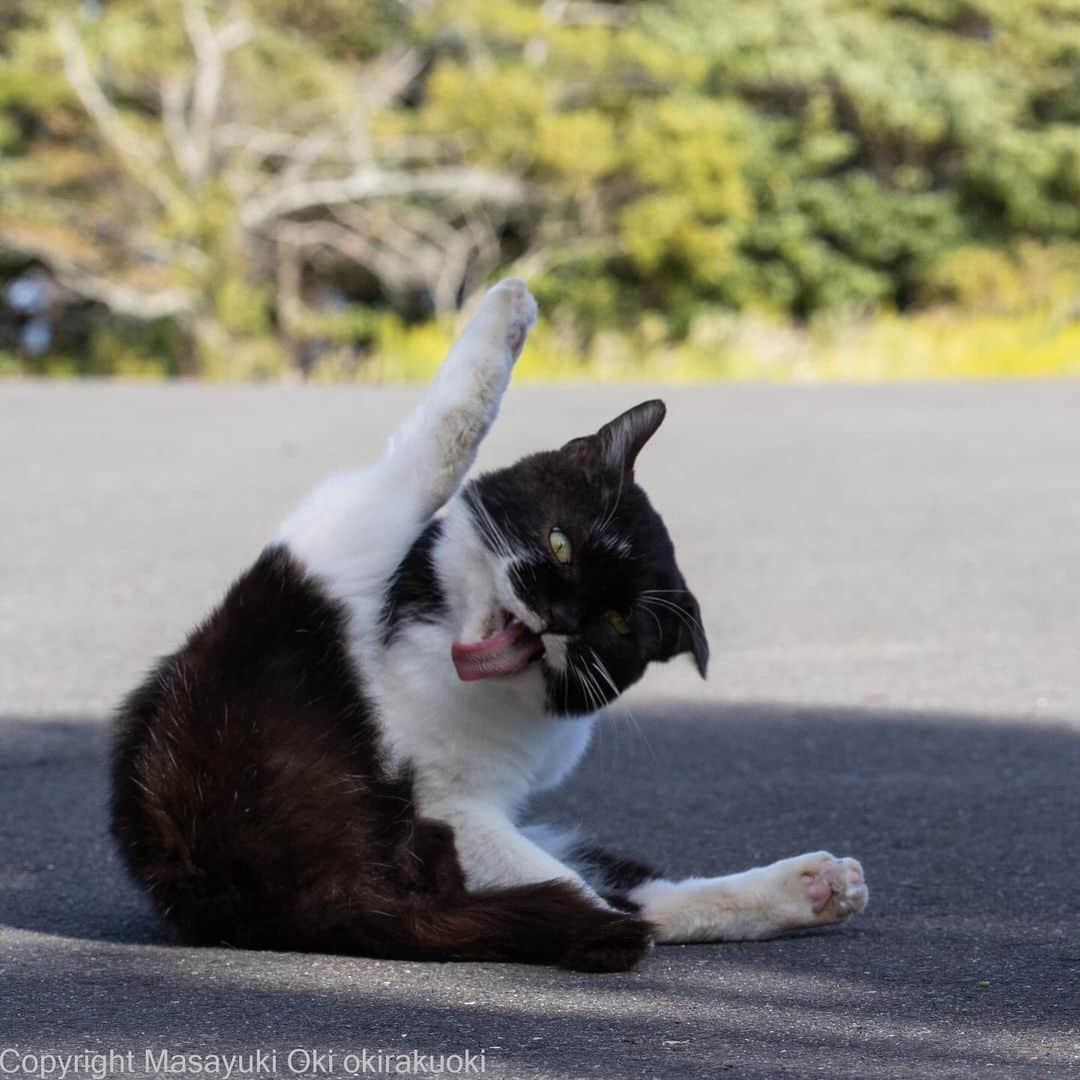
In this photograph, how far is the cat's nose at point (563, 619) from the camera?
8.03 ft

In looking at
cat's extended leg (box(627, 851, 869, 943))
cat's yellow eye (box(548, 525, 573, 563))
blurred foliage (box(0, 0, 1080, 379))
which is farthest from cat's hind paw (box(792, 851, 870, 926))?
blurred foliage (box(0, 0, 1080, 379))

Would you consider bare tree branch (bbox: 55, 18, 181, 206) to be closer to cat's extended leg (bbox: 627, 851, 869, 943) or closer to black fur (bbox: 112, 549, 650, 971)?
black fur (bbox: 112, 549, 650, 971)

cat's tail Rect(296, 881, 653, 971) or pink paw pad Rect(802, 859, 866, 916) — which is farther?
pink paw pad Rect(802, 859, 866, 916)

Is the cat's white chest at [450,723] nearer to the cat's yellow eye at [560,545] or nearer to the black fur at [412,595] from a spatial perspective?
the black fur at [412,595]

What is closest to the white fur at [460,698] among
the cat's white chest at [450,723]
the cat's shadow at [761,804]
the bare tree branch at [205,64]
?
the cat's white chest at [450,723]

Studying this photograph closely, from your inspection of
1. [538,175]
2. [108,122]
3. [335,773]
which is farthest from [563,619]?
[538,175]

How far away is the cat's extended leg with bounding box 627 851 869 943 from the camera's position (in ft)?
8.26

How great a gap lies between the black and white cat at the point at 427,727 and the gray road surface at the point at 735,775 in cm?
7

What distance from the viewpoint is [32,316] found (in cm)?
2384

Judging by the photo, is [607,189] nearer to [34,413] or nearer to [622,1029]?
[34,413]

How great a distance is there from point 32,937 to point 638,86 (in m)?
21.5

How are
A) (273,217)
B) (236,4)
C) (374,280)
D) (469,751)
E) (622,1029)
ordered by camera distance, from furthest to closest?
(374,280), (273,217), (236,4), (469,751), (622,1029)

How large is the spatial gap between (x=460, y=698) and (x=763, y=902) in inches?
21.8

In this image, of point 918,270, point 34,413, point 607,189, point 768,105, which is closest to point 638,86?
point 607,189
